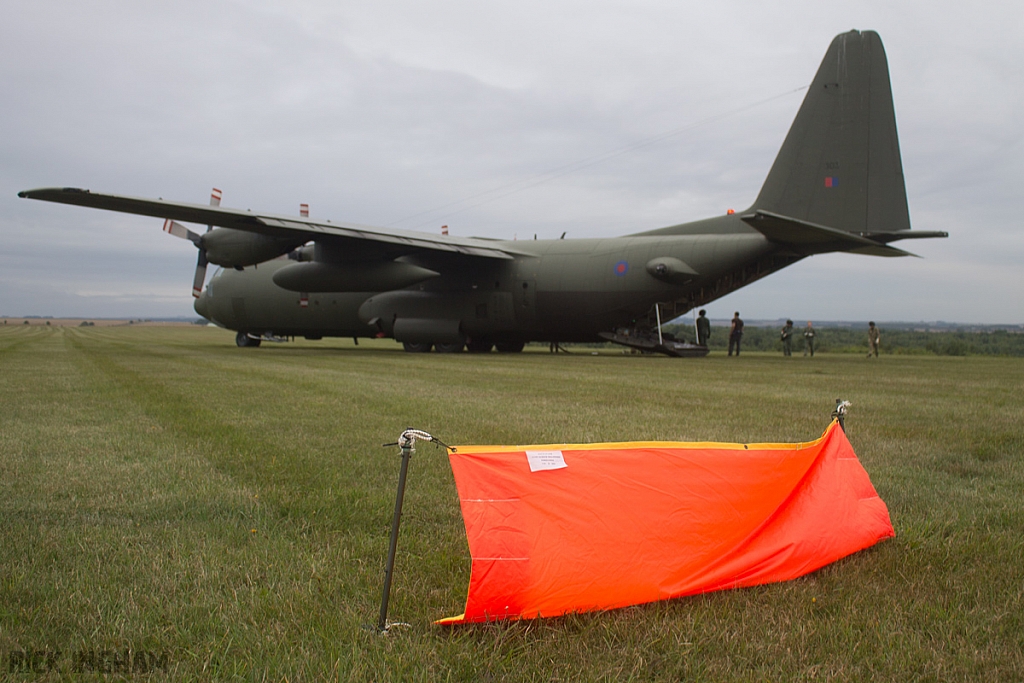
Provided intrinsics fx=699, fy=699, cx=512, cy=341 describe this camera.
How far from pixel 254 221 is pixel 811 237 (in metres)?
16.0

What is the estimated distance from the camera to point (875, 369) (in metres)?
17.7

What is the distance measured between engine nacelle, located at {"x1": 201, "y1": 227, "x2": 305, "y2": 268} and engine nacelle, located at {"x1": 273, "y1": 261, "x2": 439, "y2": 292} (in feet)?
4.03

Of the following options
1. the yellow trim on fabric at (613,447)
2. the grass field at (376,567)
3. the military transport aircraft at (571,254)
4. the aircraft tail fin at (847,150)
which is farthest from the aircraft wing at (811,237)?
the yellow trim on fabric at (613,447)

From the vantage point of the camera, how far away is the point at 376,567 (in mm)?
3535

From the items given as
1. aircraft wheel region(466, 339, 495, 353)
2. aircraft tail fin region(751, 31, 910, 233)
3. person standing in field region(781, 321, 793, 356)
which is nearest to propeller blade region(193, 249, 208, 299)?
aircraft wheel region(466, 339, 495, 353)

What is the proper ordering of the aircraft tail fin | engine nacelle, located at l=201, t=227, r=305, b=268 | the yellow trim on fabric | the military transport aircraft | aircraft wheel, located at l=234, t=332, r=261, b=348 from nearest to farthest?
the yellow trim on fabric < the aircraft tail fin < the military transport aircraft < engine nacelle, located at l=201, t=227, r=305, b=268 < aircraft wheel, located at l=234, t=332, r=261, b=348

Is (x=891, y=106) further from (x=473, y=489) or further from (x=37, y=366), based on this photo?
(x=37, y=366)

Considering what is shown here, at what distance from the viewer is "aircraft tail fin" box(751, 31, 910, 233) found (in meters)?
18.5

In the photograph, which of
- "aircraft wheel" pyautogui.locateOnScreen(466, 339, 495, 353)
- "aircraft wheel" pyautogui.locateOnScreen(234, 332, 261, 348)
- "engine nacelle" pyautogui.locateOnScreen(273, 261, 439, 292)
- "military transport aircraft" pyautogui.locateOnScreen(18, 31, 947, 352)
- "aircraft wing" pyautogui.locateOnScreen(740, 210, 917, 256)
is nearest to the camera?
"aircraft wing" pyautogui.locateOnScreen(740, 210, 917, 256)

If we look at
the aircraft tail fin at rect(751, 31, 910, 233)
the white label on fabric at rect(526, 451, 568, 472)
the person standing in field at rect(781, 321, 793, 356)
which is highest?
the aircraft tail fin at rect(751, 31, 910, 233)

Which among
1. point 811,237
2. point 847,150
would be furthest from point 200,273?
point 847,150

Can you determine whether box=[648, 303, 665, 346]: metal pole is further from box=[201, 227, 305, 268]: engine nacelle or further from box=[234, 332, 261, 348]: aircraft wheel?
box=[234, 332, 261, 348]: aircraft wheel

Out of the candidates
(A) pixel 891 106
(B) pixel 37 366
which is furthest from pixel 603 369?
(B) pixel 37 366

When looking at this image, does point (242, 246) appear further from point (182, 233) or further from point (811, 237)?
point (811, 237)
